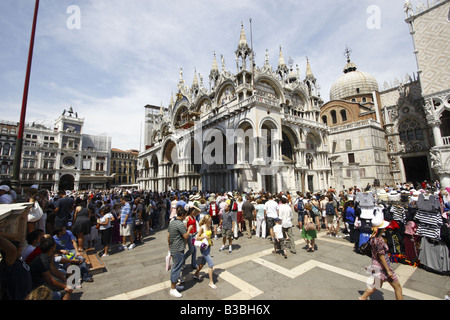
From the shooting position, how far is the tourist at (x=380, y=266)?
3525 millimetres

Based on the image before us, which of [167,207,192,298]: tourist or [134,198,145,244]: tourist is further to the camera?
[134,198,145,244]: tourist

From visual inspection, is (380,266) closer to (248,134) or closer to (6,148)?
(248,134)

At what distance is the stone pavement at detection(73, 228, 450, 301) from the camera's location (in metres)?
4.25

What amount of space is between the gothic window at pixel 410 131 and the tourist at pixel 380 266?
107ft

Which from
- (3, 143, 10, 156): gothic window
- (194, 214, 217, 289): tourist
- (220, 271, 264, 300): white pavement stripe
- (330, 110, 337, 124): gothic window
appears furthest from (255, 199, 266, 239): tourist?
(3, 143, 10, 156): gothic window

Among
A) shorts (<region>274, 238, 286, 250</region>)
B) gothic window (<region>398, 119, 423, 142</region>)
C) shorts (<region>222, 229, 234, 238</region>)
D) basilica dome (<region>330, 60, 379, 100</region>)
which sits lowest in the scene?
shorts (<region>274, 238, 286, 250</region>)

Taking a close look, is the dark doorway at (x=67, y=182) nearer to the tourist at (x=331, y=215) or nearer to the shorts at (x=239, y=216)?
the shorts at (x=239, y=216)

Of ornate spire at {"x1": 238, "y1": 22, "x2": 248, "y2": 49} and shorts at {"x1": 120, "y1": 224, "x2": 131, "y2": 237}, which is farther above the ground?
ornate spire at {"x1": 238, "y1": 22, "x2": 248, "y2": 49}

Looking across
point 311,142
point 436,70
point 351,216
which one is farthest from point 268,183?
point 436,70

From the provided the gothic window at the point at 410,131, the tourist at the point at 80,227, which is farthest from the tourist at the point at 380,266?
the gothic window at the point at 410,131

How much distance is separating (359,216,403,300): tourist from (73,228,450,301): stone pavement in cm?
74

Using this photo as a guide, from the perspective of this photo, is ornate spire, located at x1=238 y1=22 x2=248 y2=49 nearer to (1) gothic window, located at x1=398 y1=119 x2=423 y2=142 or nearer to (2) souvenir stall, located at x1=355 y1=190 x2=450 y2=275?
(2) souvenir stall, located at x1=355 y1=190 x2=450 y2=275
